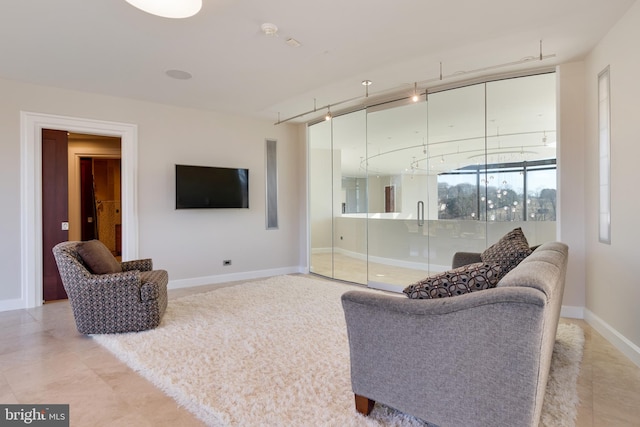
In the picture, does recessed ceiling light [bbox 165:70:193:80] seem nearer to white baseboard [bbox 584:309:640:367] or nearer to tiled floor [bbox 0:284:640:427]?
tiled floor [bbox 0:284:640:427]

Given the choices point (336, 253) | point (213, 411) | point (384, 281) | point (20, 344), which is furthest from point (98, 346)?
point (336, 253)

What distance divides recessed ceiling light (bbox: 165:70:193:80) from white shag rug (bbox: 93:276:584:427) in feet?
9.16

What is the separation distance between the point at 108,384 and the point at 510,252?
2.93 meters

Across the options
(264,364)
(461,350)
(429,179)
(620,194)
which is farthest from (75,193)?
(620,194)

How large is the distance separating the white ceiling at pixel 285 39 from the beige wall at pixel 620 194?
0.23m

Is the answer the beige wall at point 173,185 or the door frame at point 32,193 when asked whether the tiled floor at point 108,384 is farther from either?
the beige wall at point 173,185

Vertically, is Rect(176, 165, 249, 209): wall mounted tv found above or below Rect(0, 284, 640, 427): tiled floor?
above

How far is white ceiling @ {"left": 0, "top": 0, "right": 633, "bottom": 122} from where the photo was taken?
8.81 feet

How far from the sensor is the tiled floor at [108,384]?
1.94 meters

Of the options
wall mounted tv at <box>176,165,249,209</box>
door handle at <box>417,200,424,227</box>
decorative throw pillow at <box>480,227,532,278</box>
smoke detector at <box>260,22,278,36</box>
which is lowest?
decorative throw pillow at <box>480,227,532,278</box>

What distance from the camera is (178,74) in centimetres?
400

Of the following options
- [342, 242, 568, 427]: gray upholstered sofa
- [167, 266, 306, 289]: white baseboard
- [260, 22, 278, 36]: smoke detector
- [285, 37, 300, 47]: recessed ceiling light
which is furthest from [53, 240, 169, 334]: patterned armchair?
[285, 37, 300, 47]: recessed ceiling light

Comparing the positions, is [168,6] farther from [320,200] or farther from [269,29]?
[320,200]

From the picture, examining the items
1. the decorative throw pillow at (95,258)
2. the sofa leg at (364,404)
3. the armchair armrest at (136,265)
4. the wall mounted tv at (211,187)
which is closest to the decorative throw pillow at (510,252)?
the sofa leg at (364,404)
